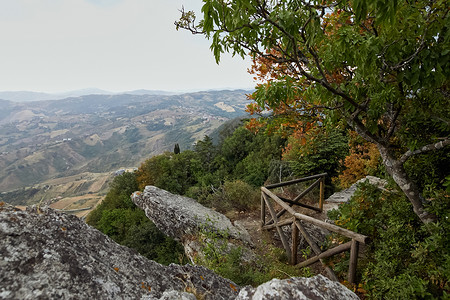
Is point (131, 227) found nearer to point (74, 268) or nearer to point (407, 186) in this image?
point (74, 268)

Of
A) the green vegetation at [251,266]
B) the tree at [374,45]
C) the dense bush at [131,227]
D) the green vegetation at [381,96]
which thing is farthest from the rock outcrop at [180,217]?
the tree at [374,45]

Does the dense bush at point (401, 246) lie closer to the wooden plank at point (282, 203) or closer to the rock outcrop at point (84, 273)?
the rock outcrop at point (84, 273)

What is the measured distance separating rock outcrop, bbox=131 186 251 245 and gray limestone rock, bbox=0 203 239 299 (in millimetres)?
4618

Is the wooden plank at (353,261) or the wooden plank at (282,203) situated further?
the wooden plank at (282,203)

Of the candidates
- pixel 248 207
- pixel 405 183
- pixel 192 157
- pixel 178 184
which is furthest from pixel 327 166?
pixel 192 157

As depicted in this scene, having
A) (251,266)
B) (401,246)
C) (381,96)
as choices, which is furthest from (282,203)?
(381,96)

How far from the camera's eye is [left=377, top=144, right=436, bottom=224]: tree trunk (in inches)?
125

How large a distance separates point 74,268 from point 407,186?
4212 mm

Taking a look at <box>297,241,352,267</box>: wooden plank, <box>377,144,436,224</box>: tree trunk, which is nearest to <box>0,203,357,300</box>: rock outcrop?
<box>297,241,352,267</box>: wooden plank

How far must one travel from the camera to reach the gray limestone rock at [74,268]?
1789mm

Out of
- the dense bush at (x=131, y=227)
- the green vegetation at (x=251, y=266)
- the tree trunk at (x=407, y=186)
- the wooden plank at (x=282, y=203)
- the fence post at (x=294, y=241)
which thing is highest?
the tree trunk at (x=407, y=186)

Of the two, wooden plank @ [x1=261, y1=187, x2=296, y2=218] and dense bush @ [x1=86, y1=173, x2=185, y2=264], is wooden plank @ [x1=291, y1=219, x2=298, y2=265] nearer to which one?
wooden plank @ [x1=261, y1=187, x2=296, y2=218]

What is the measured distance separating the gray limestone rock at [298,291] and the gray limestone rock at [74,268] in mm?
741

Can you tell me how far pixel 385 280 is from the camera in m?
2.87
